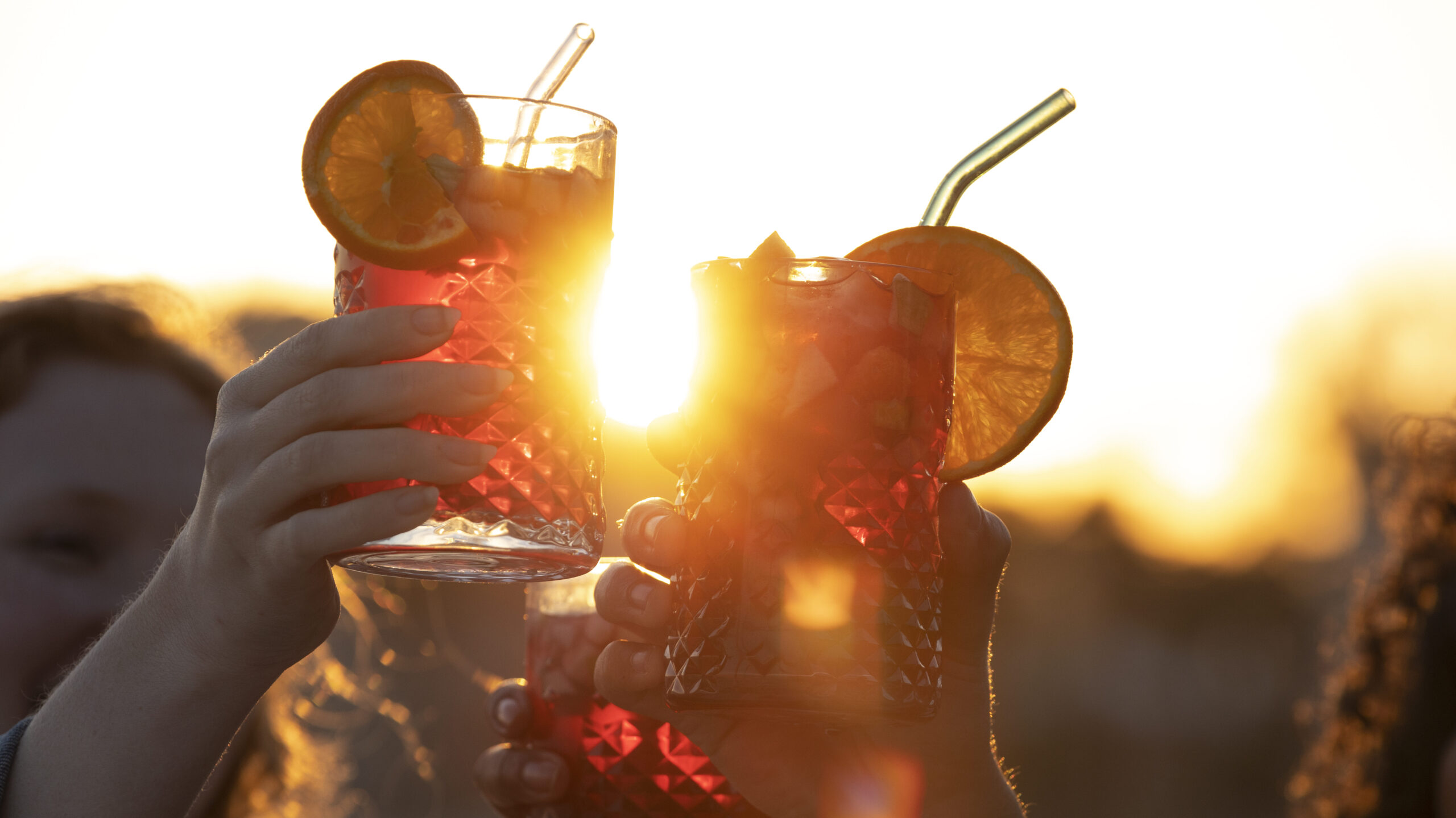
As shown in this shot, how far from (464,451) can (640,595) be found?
0.45m

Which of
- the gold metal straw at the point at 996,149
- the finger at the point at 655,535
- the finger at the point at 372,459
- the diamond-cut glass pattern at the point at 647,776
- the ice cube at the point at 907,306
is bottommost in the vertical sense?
the diamond-cut glass pattern at the point at 647,776

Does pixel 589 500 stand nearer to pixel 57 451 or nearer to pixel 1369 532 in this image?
pixel 57 451

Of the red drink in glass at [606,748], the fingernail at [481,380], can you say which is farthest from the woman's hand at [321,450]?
the red drink in glass at [606,748]

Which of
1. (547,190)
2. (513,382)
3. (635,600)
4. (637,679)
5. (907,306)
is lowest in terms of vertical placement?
(637,679)

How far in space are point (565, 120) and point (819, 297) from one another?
46 cm

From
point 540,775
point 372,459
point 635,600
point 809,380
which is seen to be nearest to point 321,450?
point 372,459

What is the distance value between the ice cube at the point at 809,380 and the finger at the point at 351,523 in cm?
49

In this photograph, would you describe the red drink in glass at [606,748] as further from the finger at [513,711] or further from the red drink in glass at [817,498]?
the red drink in glass at [817,498]

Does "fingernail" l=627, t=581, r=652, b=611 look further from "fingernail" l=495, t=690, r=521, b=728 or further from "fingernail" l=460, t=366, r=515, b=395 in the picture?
"fingernail" l=495, t=690, r=521, b=728

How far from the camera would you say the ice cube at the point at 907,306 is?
5.80 ft

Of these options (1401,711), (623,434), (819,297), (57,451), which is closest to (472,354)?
(819,297)

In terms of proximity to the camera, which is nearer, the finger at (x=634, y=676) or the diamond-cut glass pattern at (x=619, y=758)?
the finger at (x=634, y=676)

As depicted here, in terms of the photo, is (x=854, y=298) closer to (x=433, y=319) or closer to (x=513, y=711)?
(x=433, y=319)

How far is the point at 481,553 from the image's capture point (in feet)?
5.48
